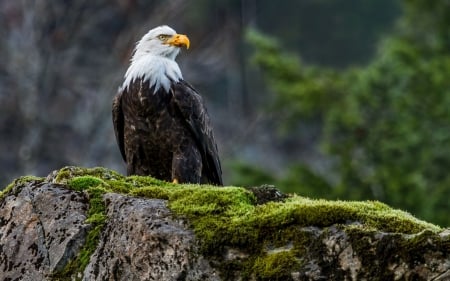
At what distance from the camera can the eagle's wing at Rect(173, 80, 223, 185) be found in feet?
30.4

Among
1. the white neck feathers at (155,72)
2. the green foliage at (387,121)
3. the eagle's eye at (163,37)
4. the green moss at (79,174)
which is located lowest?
the green moss at (79,174)

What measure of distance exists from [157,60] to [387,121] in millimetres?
12432

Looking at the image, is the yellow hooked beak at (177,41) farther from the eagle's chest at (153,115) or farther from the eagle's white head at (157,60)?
the eagle's chest at (153,115)

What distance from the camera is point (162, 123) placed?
364 inches

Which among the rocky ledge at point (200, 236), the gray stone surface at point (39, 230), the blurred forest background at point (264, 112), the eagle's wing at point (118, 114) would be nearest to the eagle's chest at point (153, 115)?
the eagle's wing at point (118, 114)

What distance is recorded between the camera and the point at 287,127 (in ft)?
78.6

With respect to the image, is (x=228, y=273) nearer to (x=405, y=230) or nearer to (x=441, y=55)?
(x=405, y=230)

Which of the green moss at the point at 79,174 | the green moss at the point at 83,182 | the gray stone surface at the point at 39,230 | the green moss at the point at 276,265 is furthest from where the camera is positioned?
the green moss at the point at 79,174

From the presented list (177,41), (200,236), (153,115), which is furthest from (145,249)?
(177,41)

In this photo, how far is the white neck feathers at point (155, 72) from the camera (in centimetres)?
925

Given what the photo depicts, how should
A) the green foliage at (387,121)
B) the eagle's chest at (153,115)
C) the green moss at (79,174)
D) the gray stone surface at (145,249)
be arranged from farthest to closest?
the green foliage at (387,121) < the eagle's chest at (153,115) < the green moss at (79,174) < the gray stone surface at (145,249)

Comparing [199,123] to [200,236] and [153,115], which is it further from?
[200,236]

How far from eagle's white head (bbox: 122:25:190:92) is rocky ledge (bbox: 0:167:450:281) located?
2.32m

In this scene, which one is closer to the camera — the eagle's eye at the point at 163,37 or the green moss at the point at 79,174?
the green moss at the point at 79,174
